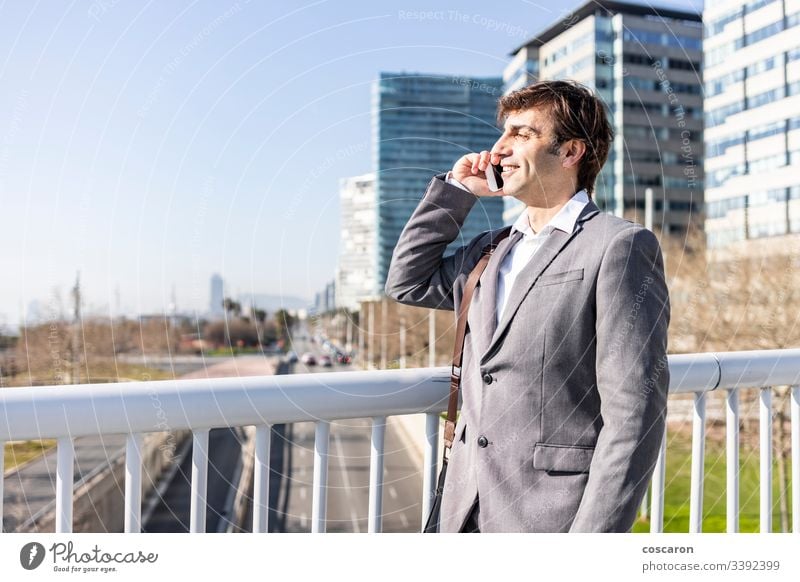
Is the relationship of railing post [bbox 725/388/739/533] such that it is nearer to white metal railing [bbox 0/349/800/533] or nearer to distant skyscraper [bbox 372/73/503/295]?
white metal railing [bbox 0/349/800/533]

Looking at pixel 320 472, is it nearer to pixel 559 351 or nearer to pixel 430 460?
pixel 430 460

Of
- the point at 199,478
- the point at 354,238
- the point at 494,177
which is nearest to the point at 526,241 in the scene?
the point at 494,177

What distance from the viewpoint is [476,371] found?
1.42 metres

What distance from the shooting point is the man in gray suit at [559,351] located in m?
1.19

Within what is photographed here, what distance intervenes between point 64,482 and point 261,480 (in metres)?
0.40

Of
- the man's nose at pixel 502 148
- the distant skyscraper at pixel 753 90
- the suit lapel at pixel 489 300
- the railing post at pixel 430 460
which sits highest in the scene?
the distant skyscraper at pixel 753 90

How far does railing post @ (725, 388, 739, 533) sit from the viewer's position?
1.92 m

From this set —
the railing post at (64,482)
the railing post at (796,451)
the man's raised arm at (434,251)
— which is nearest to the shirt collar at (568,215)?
the man's raised arm at (434,251)

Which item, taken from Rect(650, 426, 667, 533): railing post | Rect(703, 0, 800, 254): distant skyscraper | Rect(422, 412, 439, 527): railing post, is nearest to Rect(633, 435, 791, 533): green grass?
Rect(703, 0, 800, 254): distant skyscraper

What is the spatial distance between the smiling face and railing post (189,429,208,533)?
0.83m

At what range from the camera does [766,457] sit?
2029 mm

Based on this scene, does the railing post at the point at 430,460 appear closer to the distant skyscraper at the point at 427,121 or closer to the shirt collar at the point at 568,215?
the shirt collar at the point at 568,215

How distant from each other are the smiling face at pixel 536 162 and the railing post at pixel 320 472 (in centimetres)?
66

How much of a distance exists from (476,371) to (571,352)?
0.23 metres
